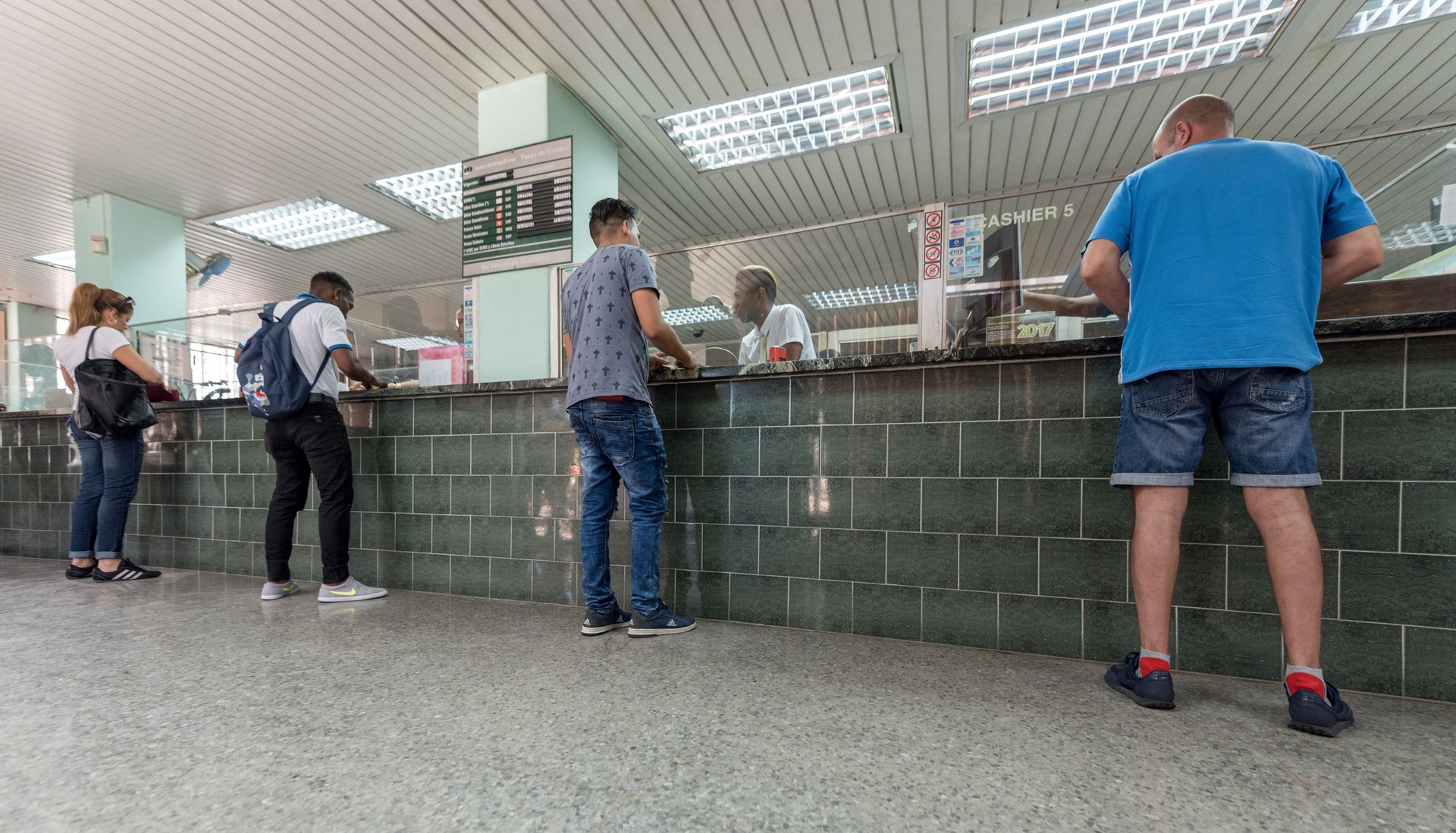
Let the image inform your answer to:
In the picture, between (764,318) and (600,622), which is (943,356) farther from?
(600,622)

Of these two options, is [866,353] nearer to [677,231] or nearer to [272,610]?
[272,610]

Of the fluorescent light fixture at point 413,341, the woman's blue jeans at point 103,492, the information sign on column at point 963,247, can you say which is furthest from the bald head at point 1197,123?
the woman's blue jeans at point 103,492

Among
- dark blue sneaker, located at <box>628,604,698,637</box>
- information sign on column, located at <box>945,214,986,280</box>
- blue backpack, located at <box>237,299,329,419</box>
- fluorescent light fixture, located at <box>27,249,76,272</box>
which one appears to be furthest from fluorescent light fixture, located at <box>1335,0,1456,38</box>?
fluorescent light fixture, located at <box>27,249,76,272</box>

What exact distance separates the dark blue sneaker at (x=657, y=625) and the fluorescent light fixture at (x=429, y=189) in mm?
4417

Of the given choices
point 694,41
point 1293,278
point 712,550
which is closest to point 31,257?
point 694,41

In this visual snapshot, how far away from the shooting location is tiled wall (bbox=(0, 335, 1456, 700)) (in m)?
1.56

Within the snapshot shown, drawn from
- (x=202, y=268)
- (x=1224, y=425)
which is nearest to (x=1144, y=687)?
(x=1224, y=425)

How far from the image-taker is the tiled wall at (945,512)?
1.56 m

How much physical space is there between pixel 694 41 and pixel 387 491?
2.99 metres

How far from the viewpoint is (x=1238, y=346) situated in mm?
1341

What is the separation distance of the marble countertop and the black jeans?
14.5 inches

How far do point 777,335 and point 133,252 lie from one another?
21.2 ft

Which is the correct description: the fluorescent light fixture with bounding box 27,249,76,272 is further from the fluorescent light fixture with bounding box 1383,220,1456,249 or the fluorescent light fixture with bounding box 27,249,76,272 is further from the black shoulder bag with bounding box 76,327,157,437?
the fluorescent light fixture with bounding box 1383,220,1456,249

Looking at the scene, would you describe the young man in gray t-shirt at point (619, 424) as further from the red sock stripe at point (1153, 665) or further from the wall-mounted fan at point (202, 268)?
the wall-mounted fan at point (202, 268)
